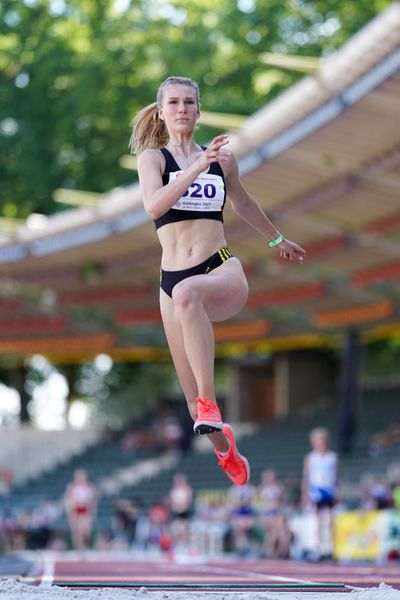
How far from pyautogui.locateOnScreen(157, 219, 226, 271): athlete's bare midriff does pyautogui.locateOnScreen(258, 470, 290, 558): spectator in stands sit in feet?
48.1

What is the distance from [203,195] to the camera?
6.38m

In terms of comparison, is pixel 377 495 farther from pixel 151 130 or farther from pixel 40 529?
pixel 151 130

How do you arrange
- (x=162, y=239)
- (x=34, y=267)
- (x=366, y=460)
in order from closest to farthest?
(x=162, y=239), (x=366, y=460), (x=34, y=267)

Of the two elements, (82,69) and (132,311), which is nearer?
(132,311)

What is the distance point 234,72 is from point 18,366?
12718mm

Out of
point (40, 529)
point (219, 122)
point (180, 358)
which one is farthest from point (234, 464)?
point (40, 529)

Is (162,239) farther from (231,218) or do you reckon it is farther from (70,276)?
(70,276)

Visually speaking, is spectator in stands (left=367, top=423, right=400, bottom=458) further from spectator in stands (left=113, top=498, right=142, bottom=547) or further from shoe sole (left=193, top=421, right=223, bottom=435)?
shoe sole (left=193, top=421, right=223, bottom=435)

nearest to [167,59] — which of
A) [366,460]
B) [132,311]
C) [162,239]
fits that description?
[132,311]

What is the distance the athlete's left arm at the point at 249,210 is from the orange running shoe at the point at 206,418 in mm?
951

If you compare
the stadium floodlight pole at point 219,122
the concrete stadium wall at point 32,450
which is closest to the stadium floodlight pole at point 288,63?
the stadium floodlight pole at point 219,122

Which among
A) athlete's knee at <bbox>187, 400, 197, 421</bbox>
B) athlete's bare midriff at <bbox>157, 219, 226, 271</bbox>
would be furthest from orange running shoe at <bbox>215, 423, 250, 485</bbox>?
athlete's bare midriff at <bbox>157, 219, 226, 271</bbox>

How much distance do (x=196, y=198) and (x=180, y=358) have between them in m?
0.86

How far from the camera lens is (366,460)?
89.1 feet
